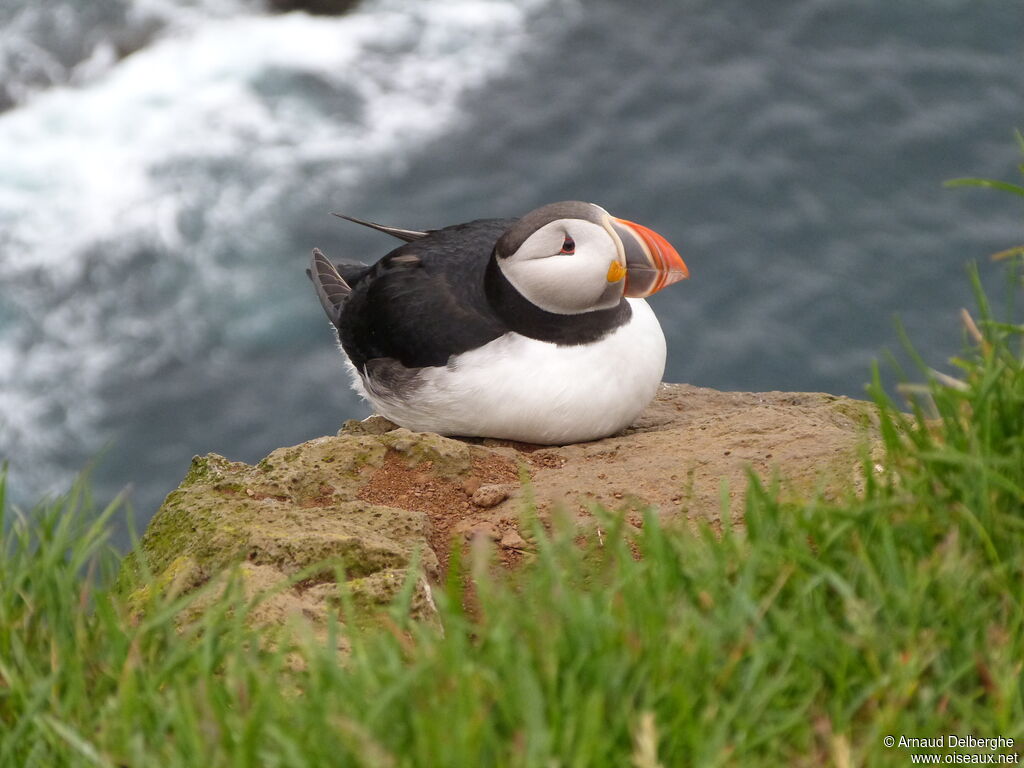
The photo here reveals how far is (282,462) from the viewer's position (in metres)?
4.11

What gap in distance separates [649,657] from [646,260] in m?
2.63

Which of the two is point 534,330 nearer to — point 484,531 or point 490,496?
point 490,496

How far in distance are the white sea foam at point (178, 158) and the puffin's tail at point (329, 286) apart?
3541 mm

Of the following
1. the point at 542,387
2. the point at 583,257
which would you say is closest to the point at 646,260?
the point at 583,257

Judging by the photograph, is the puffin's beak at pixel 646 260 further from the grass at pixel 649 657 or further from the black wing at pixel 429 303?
the grass at pixel 649 657

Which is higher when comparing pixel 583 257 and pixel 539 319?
pixel 583 257

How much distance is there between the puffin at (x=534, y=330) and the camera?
4672 millimetres

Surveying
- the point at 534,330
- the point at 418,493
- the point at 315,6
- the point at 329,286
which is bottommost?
the point at 418,493

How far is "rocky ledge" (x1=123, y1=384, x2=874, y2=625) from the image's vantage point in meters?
3.20

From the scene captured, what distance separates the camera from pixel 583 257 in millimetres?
4648

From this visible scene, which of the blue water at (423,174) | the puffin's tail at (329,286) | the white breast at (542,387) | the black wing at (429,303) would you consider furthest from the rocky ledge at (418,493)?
the blue water at (423,174)

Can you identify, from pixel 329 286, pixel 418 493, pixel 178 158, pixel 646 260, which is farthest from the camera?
pixel 178 158

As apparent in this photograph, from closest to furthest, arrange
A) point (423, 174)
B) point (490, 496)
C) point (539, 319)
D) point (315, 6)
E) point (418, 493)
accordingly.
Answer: point (490, 496), point (418, 493), point (539, 319), point (423, 174), point (315, 6)

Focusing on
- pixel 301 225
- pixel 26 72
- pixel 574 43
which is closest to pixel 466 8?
pixel 574 43
